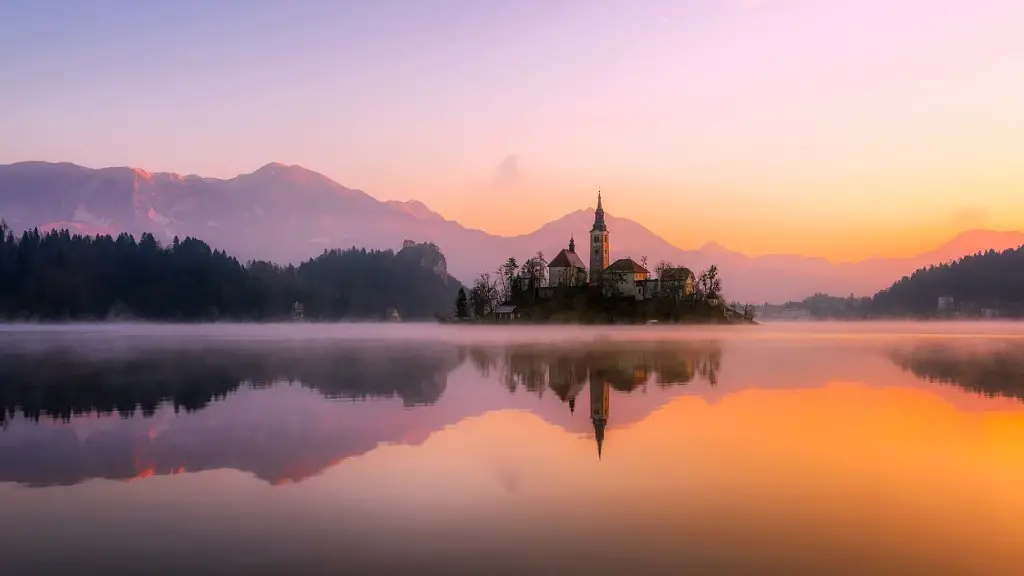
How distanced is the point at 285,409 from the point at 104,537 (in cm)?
1805

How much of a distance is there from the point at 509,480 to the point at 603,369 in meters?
35.3

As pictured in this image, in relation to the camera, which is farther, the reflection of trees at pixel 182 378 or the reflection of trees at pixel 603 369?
the reflection of trees at pixel 603 369

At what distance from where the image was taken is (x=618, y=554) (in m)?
13.0

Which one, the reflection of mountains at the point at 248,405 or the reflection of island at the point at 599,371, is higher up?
the reflection of island at the point at 599,371

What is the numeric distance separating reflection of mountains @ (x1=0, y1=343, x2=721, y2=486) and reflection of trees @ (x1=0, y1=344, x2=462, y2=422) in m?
0.10

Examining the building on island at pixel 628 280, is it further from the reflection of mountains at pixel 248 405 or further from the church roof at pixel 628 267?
the reflection of mountains at pixel 248 405

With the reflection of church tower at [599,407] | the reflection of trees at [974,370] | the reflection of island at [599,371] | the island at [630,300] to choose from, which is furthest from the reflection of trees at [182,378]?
the island at [630,300]

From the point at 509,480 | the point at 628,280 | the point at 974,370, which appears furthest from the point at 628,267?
the point at 509,480

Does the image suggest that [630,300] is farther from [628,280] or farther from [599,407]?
[599,407]

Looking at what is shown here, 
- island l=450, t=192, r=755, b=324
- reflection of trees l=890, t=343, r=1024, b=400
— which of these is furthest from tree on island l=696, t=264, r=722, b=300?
reflection of trees l=890, t=343, r=1024, b=400

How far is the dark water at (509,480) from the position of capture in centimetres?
A: 1299

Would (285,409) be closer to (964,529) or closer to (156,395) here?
(156,395)

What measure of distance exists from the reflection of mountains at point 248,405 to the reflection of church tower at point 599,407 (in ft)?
1.58

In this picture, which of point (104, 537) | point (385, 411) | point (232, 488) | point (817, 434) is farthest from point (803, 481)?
point (385, 411)
